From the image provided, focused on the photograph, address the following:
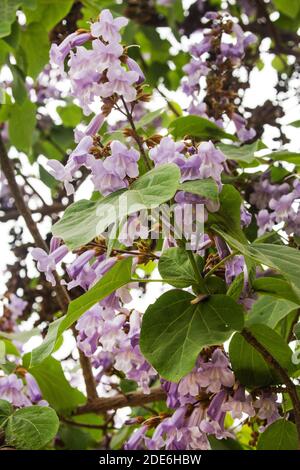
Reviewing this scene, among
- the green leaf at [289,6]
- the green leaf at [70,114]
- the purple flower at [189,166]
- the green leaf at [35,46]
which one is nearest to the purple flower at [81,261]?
the purple flower at [189,166]

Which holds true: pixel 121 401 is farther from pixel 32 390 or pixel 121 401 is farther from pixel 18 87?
pixel 18 87

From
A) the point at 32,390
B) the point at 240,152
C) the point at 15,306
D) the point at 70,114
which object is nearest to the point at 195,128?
the point at 240,152

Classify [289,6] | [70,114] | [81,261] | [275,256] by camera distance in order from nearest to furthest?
[275,256], [81,261], [289,6], [70,114]

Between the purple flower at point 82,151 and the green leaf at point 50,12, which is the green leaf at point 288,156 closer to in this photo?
the purple flower at point 82,151

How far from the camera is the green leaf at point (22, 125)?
6.16 feet

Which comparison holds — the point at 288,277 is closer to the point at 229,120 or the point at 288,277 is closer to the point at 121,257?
the point at 121,257

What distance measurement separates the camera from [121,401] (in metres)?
1.49

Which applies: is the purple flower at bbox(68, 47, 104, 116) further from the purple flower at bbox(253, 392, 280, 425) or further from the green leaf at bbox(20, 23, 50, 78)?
the green leaf at bbox(20, 23, 50, 78)

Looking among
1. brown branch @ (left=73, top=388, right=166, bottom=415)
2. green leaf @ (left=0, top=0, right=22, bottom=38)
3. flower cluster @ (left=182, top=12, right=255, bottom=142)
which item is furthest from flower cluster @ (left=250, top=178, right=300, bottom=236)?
green leaf @ (left=0, top=0, right=22, bottom=38)

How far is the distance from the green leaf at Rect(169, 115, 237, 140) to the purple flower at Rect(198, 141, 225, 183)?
12.0 inches

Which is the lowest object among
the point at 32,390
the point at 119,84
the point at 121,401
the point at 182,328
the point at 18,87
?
the point at 121,401

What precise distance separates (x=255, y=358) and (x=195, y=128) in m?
0.43

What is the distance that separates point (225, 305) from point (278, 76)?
1333mm
